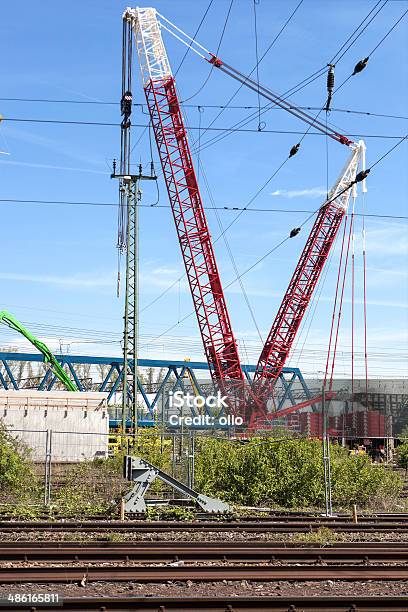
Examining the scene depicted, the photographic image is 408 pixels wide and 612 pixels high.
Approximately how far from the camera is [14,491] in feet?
70.5

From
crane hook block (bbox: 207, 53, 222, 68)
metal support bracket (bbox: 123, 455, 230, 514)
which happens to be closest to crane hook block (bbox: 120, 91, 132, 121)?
crane hook block (bbox: 207, 53, 222, 68)

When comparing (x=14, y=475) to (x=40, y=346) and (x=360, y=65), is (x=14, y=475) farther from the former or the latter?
(x=40, y=346)

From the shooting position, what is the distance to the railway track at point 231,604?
8.90 meters

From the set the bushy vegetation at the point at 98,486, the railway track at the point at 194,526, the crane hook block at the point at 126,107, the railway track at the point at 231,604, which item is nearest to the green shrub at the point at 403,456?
the bushy vegetation at the point at 98,486

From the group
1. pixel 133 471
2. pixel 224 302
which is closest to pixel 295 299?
pixel 224 302

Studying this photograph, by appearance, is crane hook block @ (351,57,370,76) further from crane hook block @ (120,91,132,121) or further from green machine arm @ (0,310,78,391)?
green machine arm @ (0,310,78,391)

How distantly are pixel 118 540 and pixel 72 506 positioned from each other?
19.2 ft

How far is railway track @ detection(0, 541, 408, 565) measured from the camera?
12078mm

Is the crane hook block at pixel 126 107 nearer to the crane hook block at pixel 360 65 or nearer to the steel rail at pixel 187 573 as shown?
the crane hook block at pixel 360 65

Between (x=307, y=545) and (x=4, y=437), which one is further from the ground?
(x=4, y=437)

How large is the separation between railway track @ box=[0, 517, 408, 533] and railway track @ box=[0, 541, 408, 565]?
2.00 meters

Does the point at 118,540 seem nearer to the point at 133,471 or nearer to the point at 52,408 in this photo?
the point at 133,471

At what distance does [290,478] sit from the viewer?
71.7 ft

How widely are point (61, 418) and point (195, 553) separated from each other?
25.4 metres
